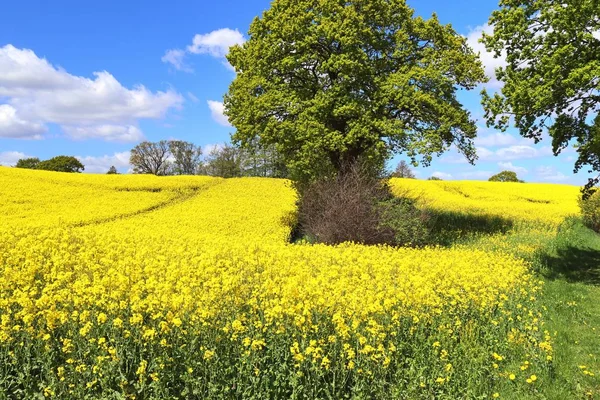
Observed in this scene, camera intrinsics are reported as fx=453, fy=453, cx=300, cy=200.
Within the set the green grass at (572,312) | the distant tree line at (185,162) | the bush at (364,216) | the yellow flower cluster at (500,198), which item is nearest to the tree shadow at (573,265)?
the green grass at (572,312)

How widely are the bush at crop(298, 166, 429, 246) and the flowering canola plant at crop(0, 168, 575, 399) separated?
7889 millimetres

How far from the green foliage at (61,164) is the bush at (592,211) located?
66.2m

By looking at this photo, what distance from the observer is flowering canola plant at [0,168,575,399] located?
215 inches

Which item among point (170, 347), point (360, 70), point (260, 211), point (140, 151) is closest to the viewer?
point (170, 347)

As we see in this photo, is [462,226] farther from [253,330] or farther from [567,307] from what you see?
[253,330]

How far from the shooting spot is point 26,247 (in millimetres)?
11305

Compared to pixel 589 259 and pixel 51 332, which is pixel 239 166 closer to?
pixel 589 259

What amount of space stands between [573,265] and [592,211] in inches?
559

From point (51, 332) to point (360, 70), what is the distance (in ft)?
63.2

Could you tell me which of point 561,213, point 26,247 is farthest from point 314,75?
point 561,213

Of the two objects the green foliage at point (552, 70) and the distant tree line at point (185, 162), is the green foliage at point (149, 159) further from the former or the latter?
the green foliage at point (552, 70)

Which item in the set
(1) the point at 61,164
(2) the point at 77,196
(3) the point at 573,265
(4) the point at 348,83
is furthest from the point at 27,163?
(3) the point at 573,265

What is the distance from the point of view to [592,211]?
29219mm

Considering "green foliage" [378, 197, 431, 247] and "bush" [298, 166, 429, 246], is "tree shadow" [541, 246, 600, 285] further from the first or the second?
"bush" [298, 166, 429, 246]
